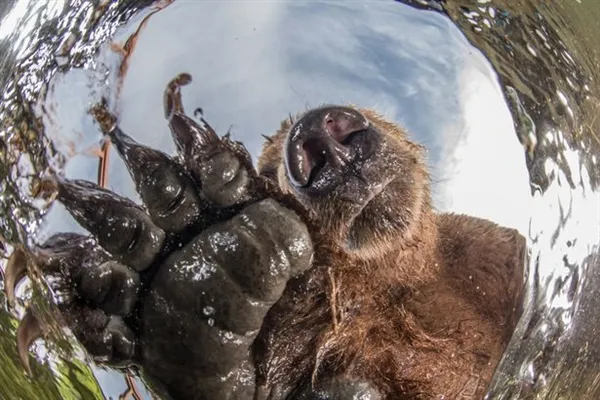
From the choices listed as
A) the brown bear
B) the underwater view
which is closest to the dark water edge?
the underwater view

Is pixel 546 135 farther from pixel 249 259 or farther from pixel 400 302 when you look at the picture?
pixel 249 259

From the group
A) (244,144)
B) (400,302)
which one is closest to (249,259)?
(244,144)

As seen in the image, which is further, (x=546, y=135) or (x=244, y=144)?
(x=546, y=135)

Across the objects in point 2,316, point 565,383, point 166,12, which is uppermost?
point 166,12

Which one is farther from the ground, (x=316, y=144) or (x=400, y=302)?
(x=316, y=144)

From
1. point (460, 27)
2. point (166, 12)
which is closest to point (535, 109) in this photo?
point (460, 27)

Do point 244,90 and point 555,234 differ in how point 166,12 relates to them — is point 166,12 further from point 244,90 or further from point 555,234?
point 555,234
